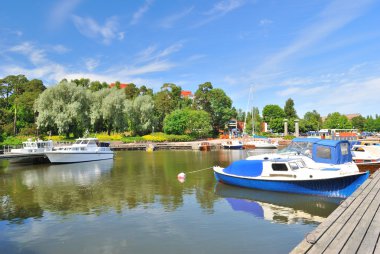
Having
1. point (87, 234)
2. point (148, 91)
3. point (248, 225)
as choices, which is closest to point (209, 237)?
point (248, 225)

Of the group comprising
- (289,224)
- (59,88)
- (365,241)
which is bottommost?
(289,224)

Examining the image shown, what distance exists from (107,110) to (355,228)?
65308 millimetres

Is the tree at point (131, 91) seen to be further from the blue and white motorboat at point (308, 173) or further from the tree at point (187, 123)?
the blue and white motorboat at point (308, 173)

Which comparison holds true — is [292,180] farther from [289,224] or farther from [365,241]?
[365,241]

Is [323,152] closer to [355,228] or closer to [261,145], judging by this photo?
[355,228]

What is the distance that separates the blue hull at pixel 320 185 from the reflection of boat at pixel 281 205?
1.09 feet

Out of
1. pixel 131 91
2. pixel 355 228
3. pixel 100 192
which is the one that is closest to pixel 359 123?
pixel 131 91

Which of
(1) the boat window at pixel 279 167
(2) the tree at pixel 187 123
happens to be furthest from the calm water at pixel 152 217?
(2) the tree at pixel 187 123

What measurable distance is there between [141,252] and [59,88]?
60562 millimetres

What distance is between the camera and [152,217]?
50.8 feet

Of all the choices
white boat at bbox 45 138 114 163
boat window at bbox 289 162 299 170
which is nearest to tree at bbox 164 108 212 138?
white boat at bbox 45 138 114 163

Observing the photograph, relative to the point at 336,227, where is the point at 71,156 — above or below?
above

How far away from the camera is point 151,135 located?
260ft

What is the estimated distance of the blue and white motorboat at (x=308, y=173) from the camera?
18203 mm
